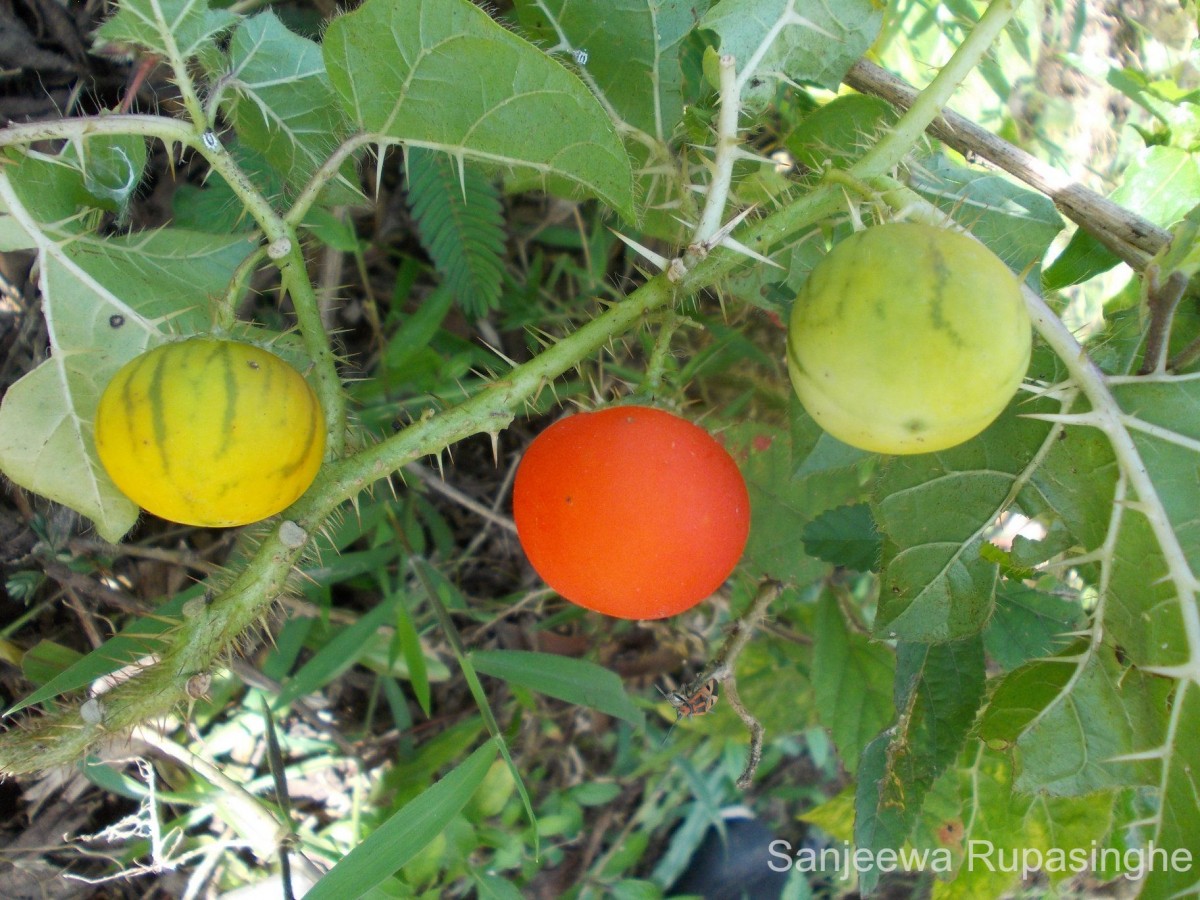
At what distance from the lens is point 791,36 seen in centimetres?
165

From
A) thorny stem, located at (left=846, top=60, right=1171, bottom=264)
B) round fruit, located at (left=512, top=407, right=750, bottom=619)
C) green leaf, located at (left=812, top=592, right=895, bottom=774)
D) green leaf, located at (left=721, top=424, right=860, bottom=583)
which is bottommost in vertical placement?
green leaf, located at (left=812, top=592, right=895, bottom=774)

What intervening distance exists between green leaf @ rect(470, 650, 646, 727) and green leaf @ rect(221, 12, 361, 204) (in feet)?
3.89

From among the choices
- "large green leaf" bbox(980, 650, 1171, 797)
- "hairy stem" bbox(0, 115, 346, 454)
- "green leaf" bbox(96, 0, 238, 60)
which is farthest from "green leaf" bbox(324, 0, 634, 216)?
"large green leaf" bbox(980, 650, 1171, 797)

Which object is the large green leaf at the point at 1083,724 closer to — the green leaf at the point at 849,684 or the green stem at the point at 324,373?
the green leaf at the point at 849,684

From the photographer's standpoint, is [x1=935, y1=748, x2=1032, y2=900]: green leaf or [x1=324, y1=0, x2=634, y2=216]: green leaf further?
[x1=935, y1=748, x2=1032, y2=900]: green leaf

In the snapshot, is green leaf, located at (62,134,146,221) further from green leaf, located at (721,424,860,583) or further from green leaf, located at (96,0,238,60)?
green leaf, located at (721,424,860,583)

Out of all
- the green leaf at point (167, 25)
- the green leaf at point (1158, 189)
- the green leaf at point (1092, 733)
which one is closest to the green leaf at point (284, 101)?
the green leaf at point (167, 25)

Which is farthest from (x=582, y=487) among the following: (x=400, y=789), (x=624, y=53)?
(x=400, y=789)

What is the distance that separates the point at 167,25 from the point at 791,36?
1199 mm

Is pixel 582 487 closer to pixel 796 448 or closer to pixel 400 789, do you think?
pixel 796 448

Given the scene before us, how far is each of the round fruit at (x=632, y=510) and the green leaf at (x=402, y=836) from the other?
61 centimetres

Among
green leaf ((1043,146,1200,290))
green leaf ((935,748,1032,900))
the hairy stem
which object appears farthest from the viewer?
green leaf ((935,748,1032,900))

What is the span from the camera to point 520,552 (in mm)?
2949

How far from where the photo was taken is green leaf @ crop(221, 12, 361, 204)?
67.3 inches
